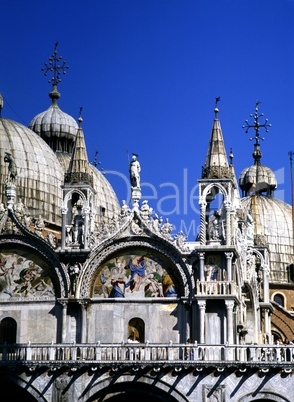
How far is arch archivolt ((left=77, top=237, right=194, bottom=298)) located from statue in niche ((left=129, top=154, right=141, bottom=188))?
2.10 meters

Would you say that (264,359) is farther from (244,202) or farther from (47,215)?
(244,202)

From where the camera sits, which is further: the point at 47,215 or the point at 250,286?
the point at 47,215

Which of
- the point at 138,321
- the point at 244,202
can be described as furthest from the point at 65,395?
the point at 244,202

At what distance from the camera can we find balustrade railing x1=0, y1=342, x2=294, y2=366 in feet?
127

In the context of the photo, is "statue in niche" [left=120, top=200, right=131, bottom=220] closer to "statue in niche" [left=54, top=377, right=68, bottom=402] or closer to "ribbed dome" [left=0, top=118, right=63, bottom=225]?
"statue in niche" [left=54, top=377, right=68, bottom=402]

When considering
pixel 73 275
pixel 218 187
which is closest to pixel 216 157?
pixel 218 187

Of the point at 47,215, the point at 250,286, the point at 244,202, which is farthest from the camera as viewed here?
the point at 244,202

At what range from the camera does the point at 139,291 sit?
42.0 m

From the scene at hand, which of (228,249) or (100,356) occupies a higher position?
(228,249)

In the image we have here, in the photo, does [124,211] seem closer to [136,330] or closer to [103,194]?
[136,330]

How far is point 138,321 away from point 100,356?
3.08 metres

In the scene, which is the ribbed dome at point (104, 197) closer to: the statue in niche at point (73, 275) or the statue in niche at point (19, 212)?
the statue in niche at point (19, 212)

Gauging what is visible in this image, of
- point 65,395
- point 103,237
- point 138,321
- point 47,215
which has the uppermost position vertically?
point 47,215

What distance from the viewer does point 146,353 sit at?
39.0 meters
